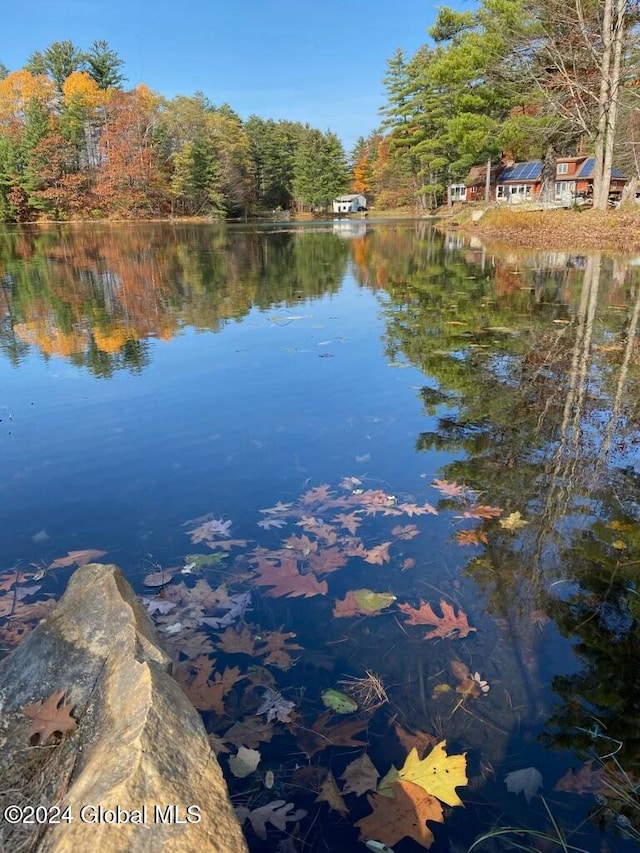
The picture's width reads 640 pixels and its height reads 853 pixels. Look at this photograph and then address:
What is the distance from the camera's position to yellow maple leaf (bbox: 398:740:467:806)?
5.89 feet

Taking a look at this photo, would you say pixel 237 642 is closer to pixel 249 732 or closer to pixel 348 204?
pixel 249 732

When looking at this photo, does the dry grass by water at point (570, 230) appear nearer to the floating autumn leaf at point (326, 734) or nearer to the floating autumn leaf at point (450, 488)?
the floating autumn leaf at point (450, 488)

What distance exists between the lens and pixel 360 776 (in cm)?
186

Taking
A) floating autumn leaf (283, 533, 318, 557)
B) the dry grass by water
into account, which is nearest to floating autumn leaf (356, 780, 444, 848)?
floating autumn leaf (283, 533, 318, 557)

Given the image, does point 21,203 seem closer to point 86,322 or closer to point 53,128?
point 53,128

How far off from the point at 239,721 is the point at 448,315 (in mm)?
8251

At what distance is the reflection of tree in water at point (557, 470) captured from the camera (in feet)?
7.37

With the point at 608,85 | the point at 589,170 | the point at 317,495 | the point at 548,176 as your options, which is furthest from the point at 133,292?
the point at 589,170

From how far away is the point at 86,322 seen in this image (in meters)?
9.58

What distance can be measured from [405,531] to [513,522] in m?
0.65

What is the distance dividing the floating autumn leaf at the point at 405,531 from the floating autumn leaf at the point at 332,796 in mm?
1535

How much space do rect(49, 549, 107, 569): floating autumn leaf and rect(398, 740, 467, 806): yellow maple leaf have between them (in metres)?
2.04

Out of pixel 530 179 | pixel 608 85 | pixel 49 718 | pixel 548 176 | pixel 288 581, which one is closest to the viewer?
pixel 49 718

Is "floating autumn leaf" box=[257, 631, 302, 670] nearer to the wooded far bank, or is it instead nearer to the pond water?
the pond water
